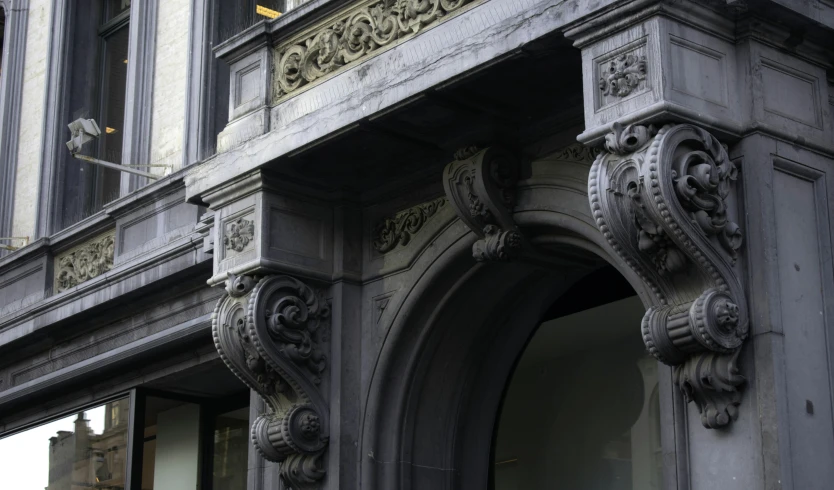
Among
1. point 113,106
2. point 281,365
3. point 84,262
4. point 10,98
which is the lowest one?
point 281,365

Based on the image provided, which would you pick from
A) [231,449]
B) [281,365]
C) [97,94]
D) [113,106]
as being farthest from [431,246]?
[97,94]

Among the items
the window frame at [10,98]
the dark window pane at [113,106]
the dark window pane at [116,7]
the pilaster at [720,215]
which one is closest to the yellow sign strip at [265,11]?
the dark window pane at [113,106]

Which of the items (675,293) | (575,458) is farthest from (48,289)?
(675,293)

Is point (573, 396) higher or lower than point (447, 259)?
lower

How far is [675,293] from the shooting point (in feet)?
27.0

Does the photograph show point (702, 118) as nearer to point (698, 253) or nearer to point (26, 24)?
point (698, 253)

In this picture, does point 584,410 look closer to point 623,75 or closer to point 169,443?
point 623,75

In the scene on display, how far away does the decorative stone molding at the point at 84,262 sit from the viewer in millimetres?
14951

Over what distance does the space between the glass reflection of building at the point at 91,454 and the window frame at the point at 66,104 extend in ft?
7.25

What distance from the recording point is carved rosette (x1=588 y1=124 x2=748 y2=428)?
7.93 meters

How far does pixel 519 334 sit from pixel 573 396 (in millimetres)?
638

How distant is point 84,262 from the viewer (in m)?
15.3

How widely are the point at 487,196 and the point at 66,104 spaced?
8039 mm

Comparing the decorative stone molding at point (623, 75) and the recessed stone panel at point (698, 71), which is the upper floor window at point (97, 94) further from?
the recessed stone panel at point (698, 71)
